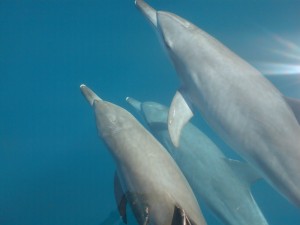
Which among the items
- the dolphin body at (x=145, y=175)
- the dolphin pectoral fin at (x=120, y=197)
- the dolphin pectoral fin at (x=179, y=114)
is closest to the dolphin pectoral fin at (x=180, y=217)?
the dolphin body at (x=145, y=175)

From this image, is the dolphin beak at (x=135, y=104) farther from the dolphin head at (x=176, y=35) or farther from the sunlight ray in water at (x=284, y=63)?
the sunlight ray in water at (x=284, y=63)

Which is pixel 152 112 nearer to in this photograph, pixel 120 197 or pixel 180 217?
pixel 120 197

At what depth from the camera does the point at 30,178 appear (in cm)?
805

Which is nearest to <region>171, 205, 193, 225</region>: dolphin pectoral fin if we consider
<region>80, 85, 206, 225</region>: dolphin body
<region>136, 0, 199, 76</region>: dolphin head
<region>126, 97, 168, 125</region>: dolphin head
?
<region>80, 85, 206, 225</region>: dolphin body

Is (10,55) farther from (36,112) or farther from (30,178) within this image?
(30,178)

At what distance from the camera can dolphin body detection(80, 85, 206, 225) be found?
151 inches

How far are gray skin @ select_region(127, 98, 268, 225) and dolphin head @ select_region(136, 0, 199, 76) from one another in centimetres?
154

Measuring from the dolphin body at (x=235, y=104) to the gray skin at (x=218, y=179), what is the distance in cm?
109

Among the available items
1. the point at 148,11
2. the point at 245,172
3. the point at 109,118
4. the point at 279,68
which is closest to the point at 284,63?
the point at 279,68

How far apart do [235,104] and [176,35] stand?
1316mm

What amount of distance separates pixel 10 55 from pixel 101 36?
203 cm

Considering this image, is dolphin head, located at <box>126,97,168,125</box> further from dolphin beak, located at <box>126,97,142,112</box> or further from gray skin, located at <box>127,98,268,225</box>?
gray skin, located at <box>127,98,268,225</box>

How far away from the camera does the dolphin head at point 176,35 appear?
5.03 meters

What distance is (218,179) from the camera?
5703 millimetres
